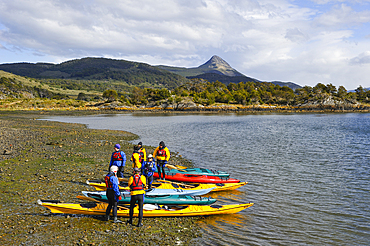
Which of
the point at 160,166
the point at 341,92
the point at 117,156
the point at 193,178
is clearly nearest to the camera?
the point at 117,156

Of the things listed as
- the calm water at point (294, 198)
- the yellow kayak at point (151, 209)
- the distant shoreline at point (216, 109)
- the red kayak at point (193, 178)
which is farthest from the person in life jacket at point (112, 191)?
the distant shoreline at point (216, 109)

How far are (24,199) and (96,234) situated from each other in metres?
4.80

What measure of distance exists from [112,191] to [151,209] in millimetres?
1978

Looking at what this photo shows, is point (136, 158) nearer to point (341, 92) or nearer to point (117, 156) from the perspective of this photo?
point (117, 156)

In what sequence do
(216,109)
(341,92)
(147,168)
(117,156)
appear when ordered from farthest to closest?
(341,92)
(216,109)
(147,168)
(117,156)

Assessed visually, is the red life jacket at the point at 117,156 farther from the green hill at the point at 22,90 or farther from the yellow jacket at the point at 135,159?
the green hill at the point at 22,90

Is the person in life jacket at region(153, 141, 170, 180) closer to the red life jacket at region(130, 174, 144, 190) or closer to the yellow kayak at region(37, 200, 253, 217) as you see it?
the yellow kayak at region(37, 200, 253, 217)

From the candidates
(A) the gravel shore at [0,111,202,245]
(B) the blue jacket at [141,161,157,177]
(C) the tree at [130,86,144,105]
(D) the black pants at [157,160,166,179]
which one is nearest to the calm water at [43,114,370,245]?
(A) the gravel shore at [0,111,202,245]

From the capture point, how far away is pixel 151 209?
34.7 ft

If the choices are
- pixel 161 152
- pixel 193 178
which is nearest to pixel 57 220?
pixel 161 152

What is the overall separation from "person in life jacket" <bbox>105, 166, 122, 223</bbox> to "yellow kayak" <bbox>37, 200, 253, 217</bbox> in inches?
13.0

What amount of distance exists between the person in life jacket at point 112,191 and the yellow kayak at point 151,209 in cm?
33

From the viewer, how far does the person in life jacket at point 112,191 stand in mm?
9438

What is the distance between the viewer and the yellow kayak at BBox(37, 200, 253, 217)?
9812 mm
